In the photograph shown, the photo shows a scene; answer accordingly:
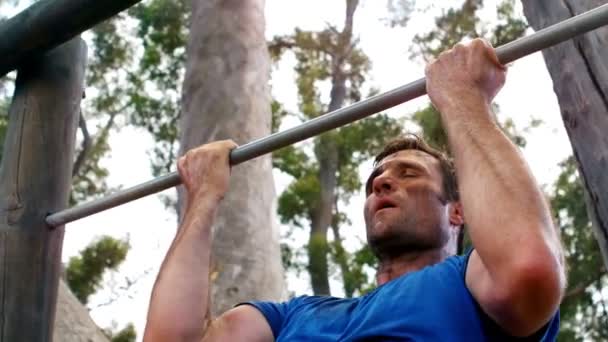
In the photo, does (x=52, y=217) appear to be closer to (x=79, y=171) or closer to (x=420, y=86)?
(x=420, y=86)

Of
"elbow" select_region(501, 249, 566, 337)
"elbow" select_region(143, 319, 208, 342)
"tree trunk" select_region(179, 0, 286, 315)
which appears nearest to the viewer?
"elbow" select_region(501, 249, 566, 337)

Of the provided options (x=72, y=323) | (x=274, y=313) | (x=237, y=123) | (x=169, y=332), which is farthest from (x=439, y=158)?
(x=237, y=123)

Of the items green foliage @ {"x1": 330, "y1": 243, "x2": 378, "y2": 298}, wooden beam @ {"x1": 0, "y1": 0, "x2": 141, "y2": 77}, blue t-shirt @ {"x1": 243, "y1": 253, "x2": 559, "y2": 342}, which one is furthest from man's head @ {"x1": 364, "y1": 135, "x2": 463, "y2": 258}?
green foliage @ {"x1": 330, "y1": 243, "x2": 378, "y2": 298}

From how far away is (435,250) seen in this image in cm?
130

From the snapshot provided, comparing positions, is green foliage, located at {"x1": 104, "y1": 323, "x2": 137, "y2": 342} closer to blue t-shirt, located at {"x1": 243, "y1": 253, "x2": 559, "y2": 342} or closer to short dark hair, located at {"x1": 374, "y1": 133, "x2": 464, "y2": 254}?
short dark hair, located at {"x1": 374, "y1": 133, "x2": 464, "y2": 254}

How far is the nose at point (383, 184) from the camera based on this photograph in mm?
1325

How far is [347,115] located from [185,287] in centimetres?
36

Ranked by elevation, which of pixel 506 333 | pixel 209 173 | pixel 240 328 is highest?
pixel 209 173

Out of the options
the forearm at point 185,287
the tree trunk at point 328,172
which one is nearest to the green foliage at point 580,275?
the tree trunk at point 328,172

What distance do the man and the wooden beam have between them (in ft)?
0.91

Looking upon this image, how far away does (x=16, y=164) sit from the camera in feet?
4.77

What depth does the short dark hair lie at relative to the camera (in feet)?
4.52

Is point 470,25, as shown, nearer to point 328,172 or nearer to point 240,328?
point 328,172

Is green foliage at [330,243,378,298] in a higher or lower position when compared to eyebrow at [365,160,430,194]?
higher
